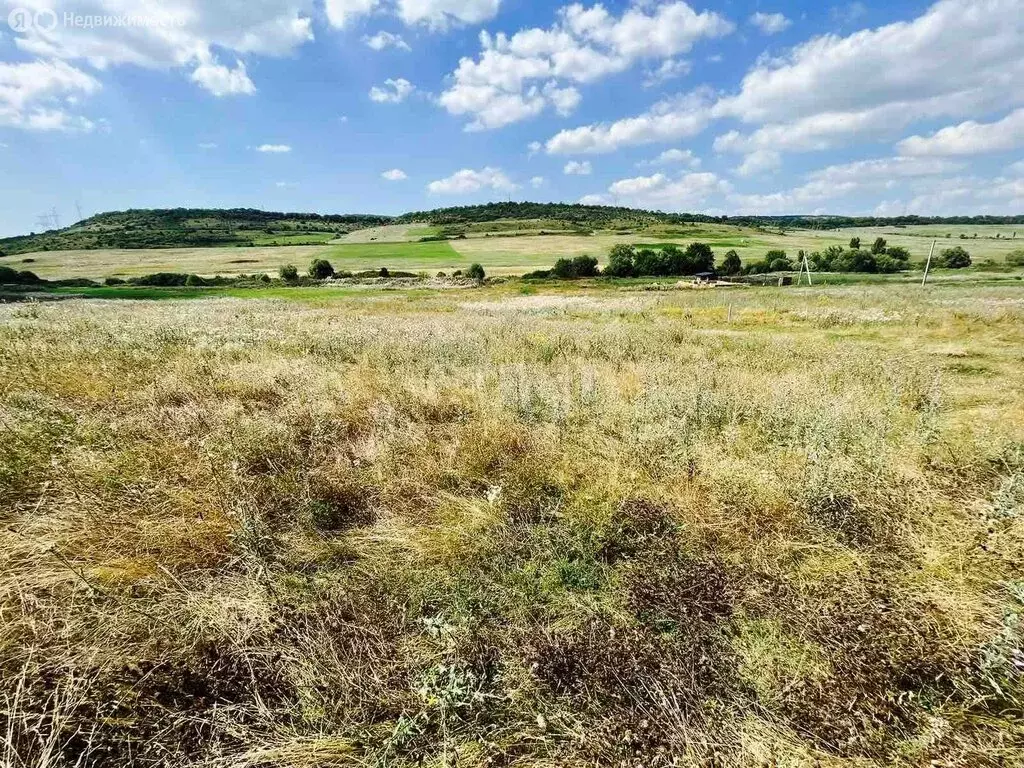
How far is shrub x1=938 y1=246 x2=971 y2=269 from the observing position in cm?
7500

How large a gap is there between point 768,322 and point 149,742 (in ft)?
83.0

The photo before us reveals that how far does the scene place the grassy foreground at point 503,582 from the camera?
7.52 feet

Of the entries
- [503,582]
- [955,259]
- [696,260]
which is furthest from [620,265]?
[503,582]

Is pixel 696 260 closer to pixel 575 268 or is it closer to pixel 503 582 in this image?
pixel 575 268

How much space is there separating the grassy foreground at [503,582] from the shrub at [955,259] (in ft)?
322

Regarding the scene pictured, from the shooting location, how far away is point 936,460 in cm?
481

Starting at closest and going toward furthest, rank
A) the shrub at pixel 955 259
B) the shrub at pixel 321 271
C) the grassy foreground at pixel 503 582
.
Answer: the grassy foreground at pixel 503 582, the shrub at pixel 321 271, the shrub at pixel 955 259

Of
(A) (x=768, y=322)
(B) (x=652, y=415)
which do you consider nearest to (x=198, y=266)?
(A) (x=768, y=322)

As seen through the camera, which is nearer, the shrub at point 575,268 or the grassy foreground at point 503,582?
the grassy foreground at point 503,582

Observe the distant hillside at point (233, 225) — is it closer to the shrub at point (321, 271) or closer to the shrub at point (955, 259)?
the shrub at point (321, 271)

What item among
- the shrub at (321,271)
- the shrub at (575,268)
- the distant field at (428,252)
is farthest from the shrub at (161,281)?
the shrub at (575,268)

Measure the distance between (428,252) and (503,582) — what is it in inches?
4074

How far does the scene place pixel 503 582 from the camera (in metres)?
3.30

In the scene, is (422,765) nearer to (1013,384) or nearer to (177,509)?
(177,509)
